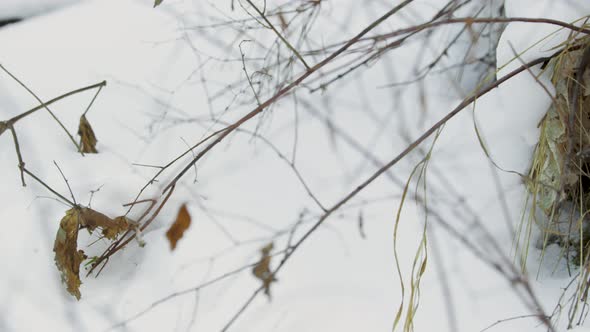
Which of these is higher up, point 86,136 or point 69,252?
point 86,136

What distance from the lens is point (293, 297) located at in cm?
120

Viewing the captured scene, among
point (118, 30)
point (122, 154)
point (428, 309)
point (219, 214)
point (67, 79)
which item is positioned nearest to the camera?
point (428, 309)

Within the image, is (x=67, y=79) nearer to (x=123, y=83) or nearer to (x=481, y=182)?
(x=123, y=83)

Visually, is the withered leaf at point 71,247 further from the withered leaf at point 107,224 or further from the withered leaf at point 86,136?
the withered leaf at point 86,136

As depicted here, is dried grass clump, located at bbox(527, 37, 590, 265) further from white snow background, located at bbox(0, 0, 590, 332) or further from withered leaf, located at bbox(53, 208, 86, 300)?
withered leaf, located at bbox(53, 208, 86, 300)

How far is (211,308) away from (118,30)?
0.90m

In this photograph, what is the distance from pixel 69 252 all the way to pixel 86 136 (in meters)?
0.32

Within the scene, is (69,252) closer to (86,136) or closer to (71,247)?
(71,247)

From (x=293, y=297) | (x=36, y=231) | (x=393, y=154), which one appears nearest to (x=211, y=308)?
(x=293, y=297)

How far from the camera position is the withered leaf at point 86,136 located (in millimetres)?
1393

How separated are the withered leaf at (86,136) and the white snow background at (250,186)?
20 mm

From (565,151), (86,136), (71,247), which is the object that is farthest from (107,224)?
(565,151)

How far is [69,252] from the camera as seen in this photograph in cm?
117

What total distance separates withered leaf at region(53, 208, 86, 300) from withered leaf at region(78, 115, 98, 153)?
0.26 meters
